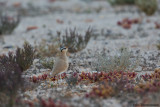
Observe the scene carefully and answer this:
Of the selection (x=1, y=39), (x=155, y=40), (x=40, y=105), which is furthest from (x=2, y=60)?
(x=155, y=40)

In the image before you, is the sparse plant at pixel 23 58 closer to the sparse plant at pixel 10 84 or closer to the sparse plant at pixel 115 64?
the sparse plant at pixel 115 64

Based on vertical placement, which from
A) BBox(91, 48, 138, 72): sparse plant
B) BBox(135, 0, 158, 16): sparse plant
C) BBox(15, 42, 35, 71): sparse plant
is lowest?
BBox(91, 48, 138, 72): sparse plant

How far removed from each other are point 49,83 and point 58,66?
0.43 meters

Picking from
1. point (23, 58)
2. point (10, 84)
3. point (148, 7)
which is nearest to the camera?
point (10, 84)

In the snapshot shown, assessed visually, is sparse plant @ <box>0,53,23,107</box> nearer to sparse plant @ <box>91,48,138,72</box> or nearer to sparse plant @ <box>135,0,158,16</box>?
sparse plant @ <box>91,48,138,72</box>

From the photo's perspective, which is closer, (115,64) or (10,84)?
(10,84)

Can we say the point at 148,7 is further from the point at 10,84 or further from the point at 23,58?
the point at 10,84

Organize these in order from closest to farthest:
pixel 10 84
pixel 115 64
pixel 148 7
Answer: pixel 10 84, pixel 115 64, pixel 148 7

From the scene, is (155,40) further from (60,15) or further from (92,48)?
(60,15)

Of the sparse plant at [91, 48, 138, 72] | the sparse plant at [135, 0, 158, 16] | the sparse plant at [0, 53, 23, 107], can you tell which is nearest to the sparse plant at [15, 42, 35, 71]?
the sparse plant at [91, 48, 138, 72]

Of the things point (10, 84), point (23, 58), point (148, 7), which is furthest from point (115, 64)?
point (148, 7)

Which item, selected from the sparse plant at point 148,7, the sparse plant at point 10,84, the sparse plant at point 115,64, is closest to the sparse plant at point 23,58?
the sparse plant at point 115,64

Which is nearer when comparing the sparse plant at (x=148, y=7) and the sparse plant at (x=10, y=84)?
the sparse plant at (x=10, y=84)

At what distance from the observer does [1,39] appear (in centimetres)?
1132
